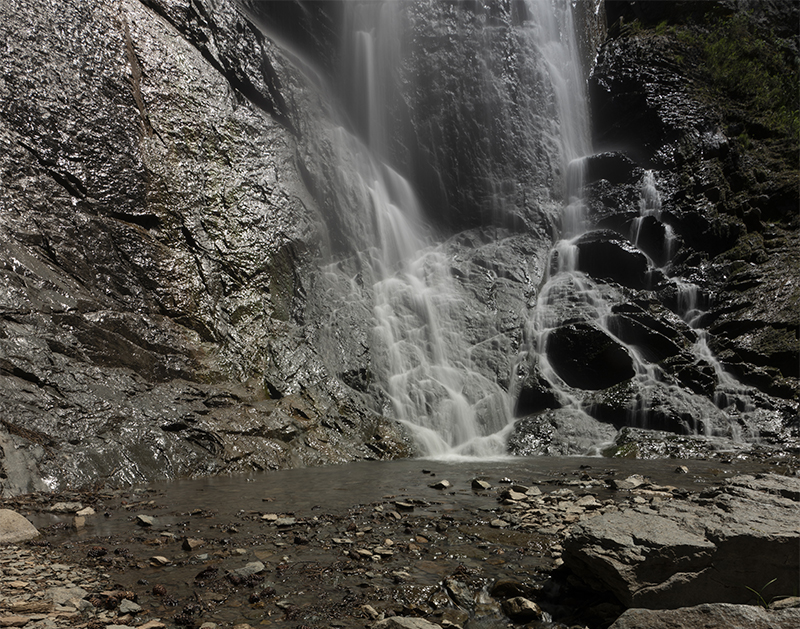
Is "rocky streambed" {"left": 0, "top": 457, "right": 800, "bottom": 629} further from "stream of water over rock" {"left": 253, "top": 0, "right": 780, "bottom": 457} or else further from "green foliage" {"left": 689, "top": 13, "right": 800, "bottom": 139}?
"green foliage" {"left": 689, "top": 13, "right": 800, "bottom": 139}

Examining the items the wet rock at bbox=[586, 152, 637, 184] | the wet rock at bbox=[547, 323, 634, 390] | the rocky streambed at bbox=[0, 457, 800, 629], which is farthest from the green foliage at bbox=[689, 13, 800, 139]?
the rocky streambed at bbox=[0, 457, 800, 629]

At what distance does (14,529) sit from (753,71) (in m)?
26.7

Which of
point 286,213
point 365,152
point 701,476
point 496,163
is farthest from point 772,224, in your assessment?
point 286,213

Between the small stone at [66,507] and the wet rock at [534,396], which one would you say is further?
the wet rock at [534,396]

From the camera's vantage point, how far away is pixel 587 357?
1334cm

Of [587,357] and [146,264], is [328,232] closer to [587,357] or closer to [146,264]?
[146,264]

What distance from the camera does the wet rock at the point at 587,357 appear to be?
13.0 meters

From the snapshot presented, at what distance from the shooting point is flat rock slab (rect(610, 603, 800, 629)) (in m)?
2.24

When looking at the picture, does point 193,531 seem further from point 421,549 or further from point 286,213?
point 286,213

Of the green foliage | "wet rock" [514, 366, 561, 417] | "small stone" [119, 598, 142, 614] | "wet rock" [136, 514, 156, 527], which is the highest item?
the green foliage

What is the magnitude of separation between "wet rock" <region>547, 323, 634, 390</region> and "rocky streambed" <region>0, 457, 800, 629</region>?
7135 millimetres

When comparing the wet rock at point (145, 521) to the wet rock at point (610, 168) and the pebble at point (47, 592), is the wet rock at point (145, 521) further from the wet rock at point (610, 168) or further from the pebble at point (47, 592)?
the wet rock at point (610, 168)

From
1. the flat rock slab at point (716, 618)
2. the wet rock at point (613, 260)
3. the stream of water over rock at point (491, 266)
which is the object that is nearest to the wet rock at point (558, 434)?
the stream of water over rock at point (491, 266)

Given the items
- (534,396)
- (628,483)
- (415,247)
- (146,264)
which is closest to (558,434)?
(534,396)
